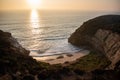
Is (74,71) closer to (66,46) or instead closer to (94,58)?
(94,58)

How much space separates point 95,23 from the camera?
5638cm

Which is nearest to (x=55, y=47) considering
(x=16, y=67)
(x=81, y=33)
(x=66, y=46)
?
(x=66, y=46)

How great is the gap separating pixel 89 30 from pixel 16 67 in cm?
3384

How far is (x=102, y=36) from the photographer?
4503 centimetres

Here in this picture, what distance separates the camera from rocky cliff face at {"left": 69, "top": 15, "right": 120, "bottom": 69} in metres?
37.2

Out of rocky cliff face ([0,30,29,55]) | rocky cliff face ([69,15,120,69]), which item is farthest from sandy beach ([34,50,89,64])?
rocky cliff face ([0,30,29,55])

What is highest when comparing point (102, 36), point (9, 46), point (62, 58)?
point (102, 36)

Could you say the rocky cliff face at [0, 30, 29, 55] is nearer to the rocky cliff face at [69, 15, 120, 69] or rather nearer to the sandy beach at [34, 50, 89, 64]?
the sandy beach at [34, 50, 89, 64]

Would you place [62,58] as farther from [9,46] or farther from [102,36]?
[9,46]

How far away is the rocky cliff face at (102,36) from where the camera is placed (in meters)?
37.2

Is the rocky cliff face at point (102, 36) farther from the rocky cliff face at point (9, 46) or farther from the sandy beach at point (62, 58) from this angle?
the rocky cliff face at point (9, 46)

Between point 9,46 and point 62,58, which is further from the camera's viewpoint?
point 62,58

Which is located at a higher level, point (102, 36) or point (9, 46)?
point (102, 36)

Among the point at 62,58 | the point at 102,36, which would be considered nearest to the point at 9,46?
the point at 62,58
